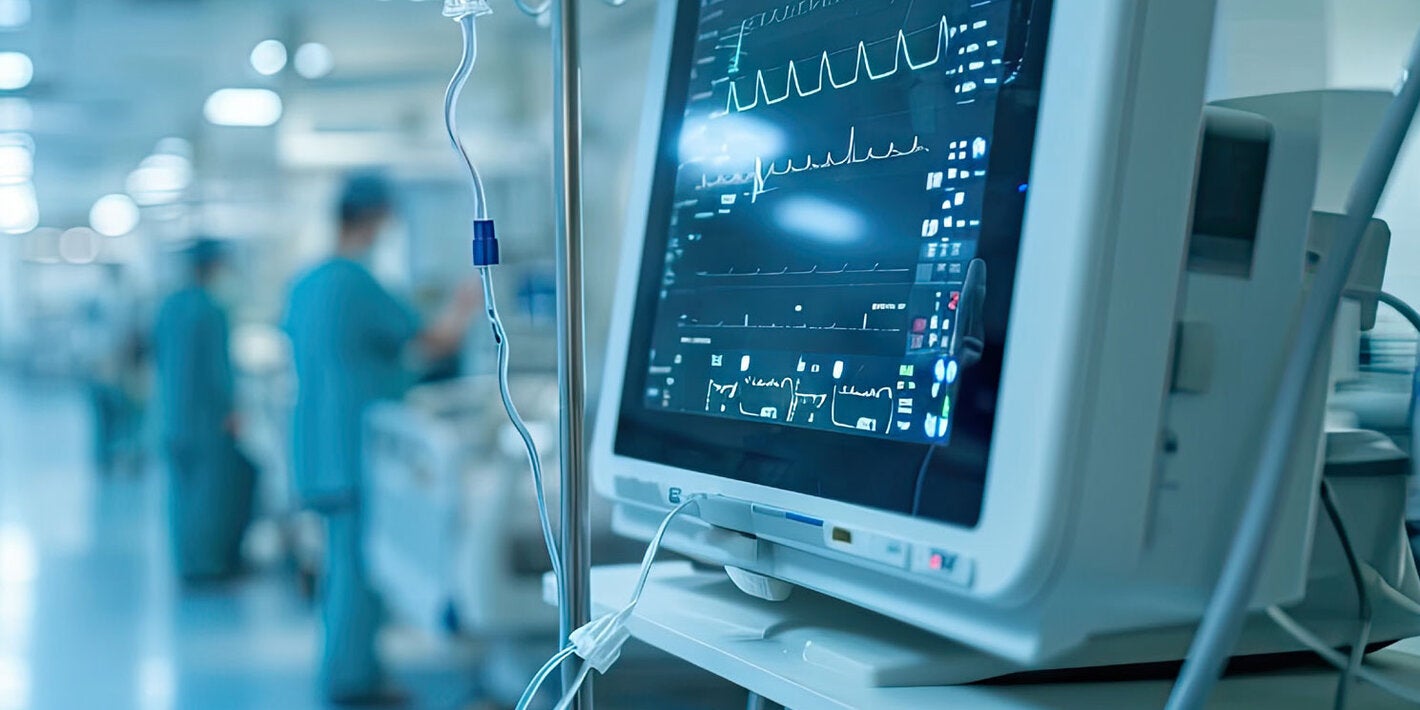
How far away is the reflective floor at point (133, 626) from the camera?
10.1ft

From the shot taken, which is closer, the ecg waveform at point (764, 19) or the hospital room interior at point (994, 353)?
the hospital room interior at point (994, 353)

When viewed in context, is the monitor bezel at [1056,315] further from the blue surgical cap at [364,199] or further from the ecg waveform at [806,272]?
the blue surgical cap at [364,199]

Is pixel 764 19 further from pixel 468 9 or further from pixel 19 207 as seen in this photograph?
pixel 19 207

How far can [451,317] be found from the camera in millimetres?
3107

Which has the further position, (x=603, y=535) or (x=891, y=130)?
(x=603, y=535)

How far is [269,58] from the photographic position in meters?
5.15

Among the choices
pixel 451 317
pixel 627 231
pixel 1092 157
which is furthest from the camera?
pixel 451 317

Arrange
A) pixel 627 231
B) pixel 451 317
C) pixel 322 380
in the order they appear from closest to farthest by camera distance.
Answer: pixel 627 231
pixel 322 380
pixel 451 317

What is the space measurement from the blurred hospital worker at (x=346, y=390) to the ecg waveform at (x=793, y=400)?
6.76 ft

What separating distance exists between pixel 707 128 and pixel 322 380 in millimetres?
2162

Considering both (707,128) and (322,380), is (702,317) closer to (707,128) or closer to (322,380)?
(707,128)

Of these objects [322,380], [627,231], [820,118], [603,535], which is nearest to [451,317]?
[322,380]

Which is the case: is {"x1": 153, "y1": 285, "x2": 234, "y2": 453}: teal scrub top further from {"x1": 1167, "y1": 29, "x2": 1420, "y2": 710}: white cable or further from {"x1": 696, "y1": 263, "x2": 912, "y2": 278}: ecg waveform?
→ {"x1": 1167, "y1": 29, "x2": 1420, "y2": 710}: white cable

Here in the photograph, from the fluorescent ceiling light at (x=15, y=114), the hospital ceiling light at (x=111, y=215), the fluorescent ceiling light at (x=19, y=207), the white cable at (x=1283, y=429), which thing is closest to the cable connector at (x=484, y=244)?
the white cable at (x=1283, y=429)
